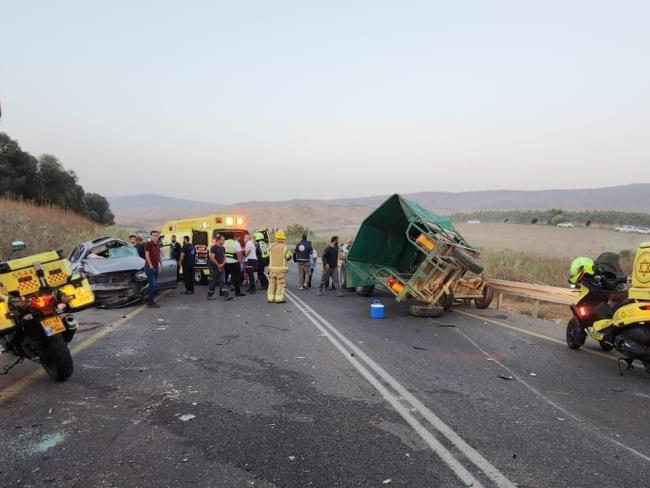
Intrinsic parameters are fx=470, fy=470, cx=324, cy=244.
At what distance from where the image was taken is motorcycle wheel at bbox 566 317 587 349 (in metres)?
6.96

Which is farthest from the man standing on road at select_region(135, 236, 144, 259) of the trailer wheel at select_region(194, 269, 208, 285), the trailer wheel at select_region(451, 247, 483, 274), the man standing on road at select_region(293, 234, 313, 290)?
the trailer wheel at select_region(451, 247, 483, 274)

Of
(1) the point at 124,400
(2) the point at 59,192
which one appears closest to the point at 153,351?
(1) the point at 124,400

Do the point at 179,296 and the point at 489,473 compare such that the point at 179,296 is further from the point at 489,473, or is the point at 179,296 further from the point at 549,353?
the point at 489,473

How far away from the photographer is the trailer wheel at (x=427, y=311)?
9953 mm

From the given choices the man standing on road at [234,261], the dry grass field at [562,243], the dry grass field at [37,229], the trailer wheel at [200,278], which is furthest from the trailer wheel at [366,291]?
the dry grass field at [562,243]

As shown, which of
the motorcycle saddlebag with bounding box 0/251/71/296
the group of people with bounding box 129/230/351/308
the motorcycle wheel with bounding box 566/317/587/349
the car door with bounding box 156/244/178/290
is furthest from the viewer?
the car door with bounding box 156/244/178/290

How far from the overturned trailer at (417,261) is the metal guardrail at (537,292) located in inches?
20.0

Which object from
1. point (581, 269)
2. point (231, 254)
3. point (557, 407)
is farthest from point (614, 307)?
point (231, 254)

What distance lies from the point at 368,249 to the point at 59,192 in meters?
29.0

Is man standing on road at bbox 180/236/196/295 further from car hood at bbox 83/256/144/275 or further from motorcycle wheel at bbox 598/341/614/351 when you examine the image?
motorcycle wheel at bbox 598/341/614/351

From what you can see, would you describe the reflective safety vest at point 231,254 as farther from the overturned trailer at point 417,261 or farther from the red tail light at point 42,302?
the red tail light at point 42,302

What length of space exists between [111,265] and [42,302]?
19.7 ft

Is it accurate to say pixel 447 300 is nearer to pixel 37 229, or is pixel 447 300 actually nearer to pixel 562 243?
pixel 37 229

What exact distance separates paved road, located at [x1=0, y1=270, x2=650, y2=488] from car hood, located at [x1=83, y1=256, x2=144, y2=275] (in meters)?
2.99
